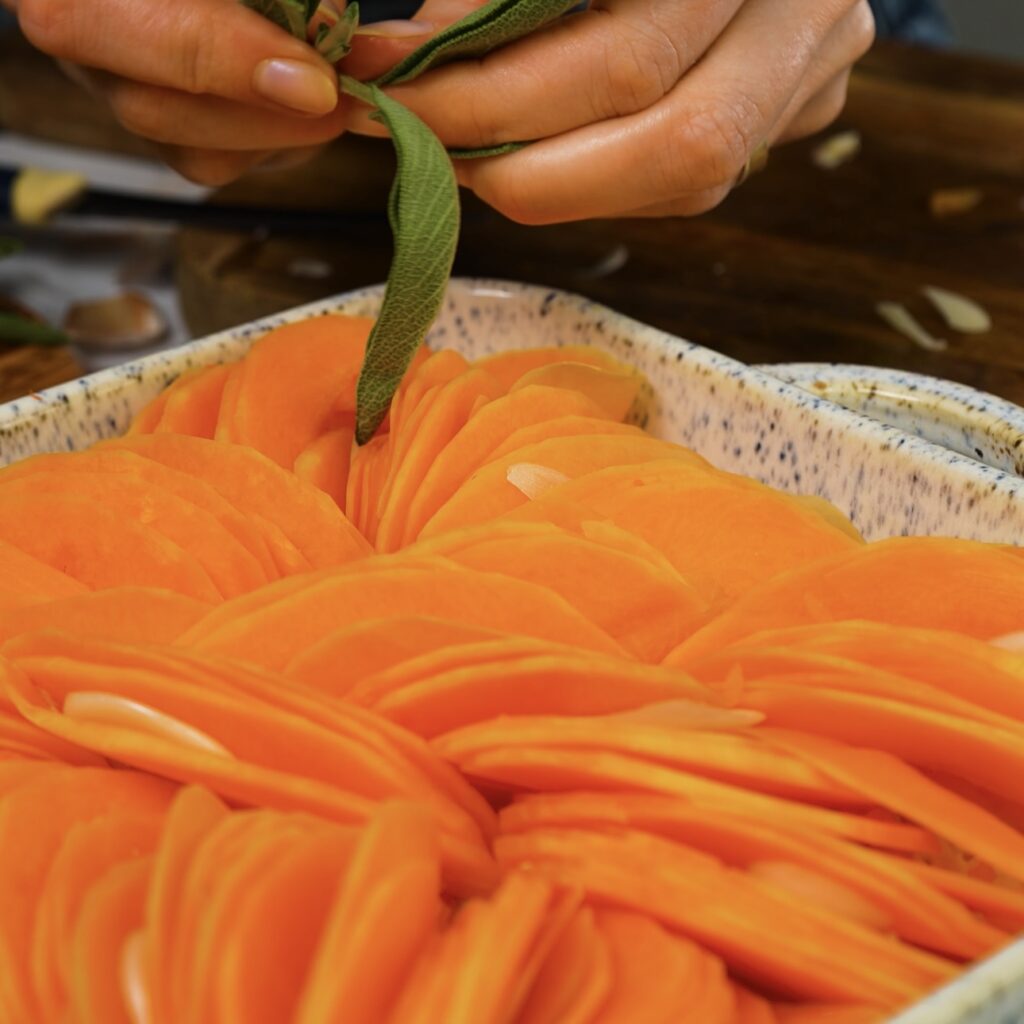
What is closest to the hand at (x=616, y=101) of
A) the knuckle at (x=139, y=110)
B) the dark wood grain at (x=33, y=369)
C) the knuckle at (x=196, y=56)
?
the knuckle at (x=196, y=56)

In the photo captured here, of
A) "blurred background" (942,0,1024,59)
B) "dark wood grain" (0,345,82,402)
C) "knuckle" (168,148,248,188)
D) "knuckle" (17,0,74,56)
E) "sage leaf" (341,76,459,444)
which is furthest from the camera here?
"blurred background" (942,0,1024,59)

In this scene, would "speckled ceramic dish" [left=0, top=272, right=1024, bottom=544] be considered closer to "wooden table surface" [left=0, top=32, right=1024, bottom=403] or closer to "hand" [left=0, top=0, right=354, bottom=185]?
"hand" [left=0, top=0, right=354, bottom=185]

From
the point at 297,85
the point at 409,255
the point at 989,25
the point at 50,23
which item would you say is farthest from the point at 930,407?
the point at 989,25

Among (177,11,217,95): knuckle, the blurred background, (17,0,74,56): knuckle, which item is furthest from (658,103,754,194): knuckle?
the blurred background

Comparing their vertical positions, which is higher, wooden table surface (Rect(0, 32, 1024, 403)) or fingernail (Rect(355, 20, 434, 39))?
fingernail (Rect(355, 20, 434, 39))

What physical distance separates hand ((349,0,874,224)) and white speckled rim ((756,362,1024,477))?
0.60 ft

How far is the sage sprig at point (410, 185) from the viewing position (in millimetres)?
824

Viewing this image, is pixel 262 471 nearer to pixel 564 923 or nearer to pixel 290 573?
pixel 290 573

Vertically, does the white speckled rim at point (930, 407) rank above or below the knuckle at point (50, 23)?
below

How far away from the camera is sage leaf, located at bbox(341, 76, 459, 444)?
820 mm

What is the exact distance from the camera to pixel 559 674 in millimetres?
552

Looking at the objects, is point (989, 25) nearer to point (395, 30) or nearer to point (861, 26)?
point (861, 26)

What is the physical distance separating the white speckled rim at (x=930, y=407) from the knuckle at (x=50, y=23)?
2.08 ft

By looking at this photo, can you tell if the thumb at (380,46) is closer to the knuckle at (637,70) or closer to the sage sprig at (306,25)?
the sage sprig at (306,25)
